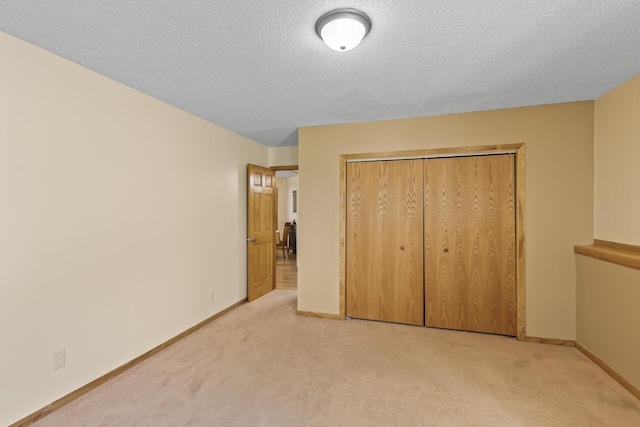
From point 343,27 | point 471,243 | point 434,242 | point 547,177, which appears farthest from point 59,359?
point 547,177

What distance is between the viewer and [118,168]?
2393mm

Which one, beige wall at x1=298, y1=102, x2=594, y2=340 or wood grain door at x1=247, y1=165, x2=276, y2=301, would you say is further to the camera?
wood grain door at x1=247, y1=165, x2=276, y2=301

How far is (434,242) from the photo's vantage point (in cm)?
324

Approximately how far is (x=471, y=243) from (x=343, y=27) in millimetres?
2475

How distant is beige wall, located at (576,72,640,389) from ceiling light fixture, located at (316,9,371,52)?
2238 mm

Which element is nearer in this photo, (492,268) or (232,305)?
(492,268)

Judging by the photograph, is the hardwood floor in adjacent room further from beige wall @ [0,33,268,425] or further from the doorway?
beige wall @ [0,33,268,425]

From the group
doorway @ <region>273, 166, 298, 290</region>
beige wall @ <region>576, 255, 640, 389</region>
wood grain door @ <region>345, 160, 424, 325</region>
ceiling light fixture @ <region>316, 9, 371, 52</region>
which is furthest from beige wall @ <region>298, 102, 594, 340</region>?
doorway @ <region>273, 166, 298, 290</region>

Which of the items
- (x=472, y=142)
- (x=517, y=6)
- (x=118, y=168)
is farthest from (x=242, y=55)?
(x=472, y=142)

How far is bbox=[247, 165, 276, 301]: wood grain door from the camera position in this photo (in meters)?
4.19

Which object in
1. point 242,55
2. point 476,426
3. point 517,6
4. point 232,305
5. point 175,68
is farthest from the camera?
point 232,305

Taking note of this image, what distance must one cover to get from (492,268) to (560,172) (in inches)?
43.1

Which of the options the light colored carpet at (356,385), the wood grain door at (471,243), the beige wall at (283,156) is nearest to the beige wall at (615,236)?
the light colored carpet at (356,385)

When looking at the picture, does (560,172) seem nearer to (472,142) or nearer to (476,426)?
(472,142)
